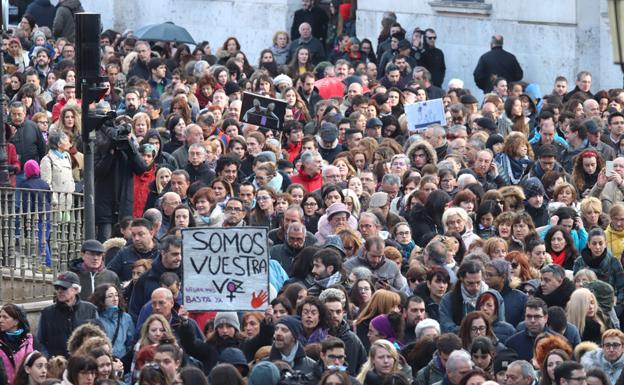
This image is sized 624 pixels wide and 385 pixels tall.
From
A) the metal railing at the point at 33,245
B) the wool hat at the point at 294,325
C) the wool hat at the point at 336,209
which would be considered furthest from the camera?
the wool hat at the point at 336,209

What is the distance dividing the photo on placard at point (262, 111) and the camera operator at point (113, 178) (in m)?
2.58

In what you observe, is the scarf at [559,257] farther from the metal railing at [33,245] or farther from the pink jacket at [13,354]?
the pink jacket at [13,354]

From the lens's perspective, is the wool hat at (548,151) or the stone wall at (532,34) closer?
the wool hat at (548,151)

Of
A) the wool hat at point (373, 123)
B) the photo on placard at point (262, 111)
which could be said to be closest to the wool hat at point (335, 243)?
the photo on placard at point (262, 111)

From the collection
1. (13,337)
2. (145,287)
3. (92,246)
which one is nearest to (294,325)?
(145,287)

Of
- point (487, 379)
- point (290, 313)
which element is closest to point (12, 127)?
point (290, 313)

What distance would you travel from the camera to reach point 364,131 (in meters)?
25.6

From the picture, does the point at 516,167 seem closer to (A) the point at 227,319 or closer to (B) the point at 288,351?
(A) the point at 227,319

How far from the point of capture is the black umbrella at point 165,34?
109 feet

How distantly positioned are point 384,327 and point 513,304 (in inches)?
50.1

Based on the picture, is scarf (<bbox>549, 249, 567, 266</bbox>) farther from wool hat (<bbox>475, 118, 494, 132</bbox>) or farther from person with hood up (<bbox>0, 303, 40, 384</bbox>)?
wool hat (<bbox>475, 118, 494, 132</bbox>)

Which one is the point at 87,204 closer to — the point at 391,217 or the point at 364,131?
the point at 391,217

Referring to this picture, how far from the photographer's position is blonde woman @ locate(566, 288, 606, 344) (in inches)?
714

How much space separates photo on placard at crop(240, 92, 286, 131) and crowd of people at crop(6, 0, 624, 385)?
0.81 feet
